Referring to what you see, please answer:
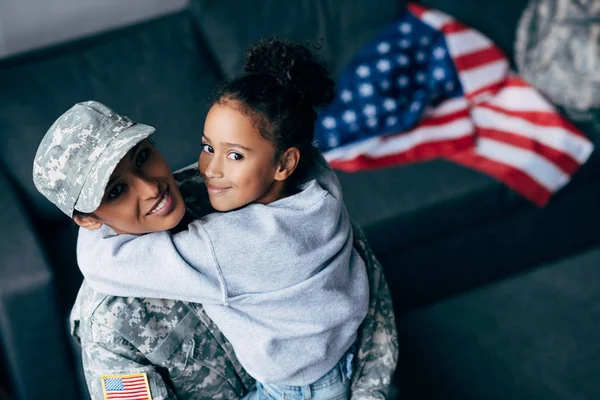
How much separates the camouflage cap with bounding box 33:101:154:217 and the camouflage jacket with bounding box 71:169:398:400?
186mm

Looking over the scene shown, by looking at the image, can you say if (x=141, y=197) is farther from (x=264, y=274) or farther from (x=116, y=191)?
(x=264, y=274)

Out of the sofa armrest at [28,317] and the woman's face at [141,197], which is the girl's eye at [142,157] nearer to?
the woman's face at [141,197]

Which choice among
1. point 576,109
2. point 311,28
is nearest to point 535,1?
point 576,109

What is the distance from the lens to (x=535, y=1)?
259 centimetres

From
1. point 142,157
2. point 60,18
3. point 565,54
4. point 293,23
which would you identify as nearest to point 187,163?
point 293,23

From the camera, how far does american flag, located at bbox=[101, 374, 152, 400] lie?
1.07 meters

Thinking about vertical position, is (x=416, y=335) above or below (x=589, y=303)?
above

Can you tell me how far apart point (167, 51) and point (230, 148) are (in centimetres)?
122

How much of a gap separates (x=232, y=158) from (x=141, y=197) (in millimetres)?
184

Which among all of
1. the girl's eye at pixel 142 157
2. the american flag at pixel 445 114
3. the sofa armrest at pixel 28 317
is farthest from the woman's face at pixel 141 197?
the american flag at pixel 445 114

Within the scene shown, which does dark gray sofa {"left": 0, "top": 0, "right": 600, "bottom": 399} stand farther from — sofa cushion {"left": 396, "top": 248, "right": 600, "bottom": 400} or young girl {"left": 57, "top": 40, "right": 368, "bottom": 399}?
young girl {"left": 57, "top": 40, "right": 368, "bottom": 399}

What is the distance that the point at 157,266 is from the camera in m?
1.05

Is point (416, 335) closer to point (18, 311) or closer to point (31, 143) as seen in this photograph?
point (18, 311)

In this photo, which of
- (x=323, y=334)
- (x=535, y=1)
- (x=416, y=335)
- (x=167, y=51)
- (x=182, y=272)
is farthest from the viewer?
(x=535, y=1)
